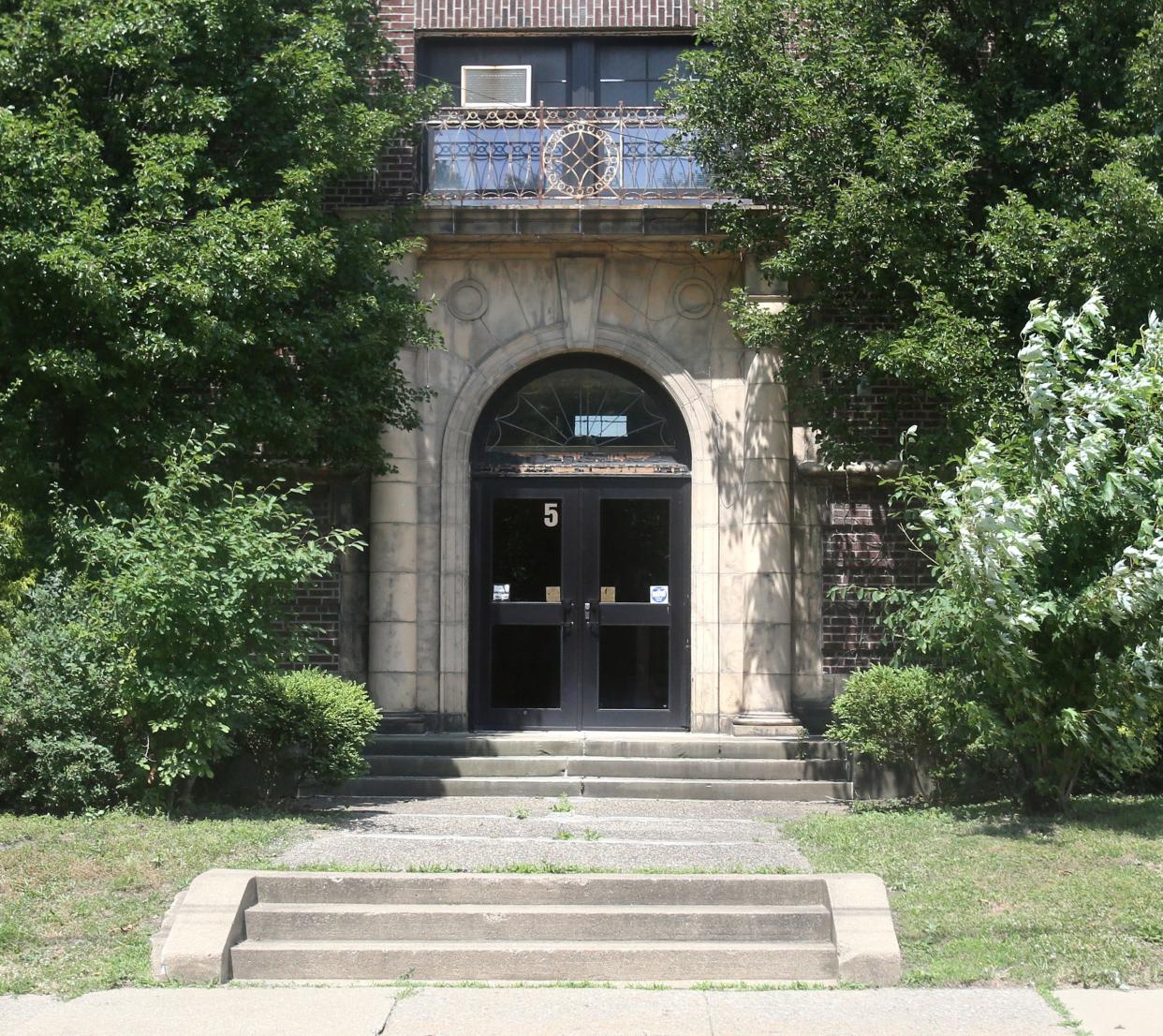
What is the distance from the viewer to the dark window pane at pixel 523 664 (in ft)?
45.2

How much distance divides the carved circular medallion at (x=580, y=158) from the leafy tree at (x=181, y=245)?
2270mm

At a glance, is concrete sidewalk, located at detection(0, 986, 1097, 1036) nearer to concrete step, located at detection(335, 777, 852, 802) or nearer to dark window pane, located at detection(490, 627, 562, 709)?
concrete step, located at detection(335, 777, 852, 802)

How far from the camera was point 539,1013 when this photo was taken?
6551 millimetres

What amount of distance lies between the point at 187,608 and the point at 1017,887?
5.51 m

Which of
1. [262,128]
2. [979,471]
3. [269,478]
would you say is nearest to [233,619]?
[269,478]

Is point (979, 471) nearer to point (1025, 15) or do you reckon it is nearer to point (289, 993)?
point (1025, 15)

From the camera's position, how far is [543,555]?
13.8 m

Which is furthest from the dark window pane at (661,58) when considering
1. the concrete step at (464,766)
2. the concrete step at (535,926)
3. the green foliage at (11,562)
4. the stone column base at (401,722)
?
the concrete step at (535,926)

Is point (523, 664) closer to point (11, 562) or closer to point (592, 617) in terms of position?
point (592, 617)

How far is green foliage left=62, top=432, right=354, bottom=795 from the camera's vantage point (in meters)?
9.42

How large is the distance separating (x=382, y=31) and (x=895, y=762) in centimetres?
824

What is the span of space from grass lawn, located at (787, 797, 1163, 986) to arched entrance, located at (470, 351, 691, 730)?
3.71m

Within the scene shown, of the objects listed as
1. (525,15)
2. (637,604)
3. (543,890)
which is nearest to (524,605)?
(637,604)

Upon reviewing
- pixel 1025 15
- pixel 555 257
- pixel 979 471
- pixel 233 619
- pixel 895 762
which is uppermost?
pixel 1025 15
